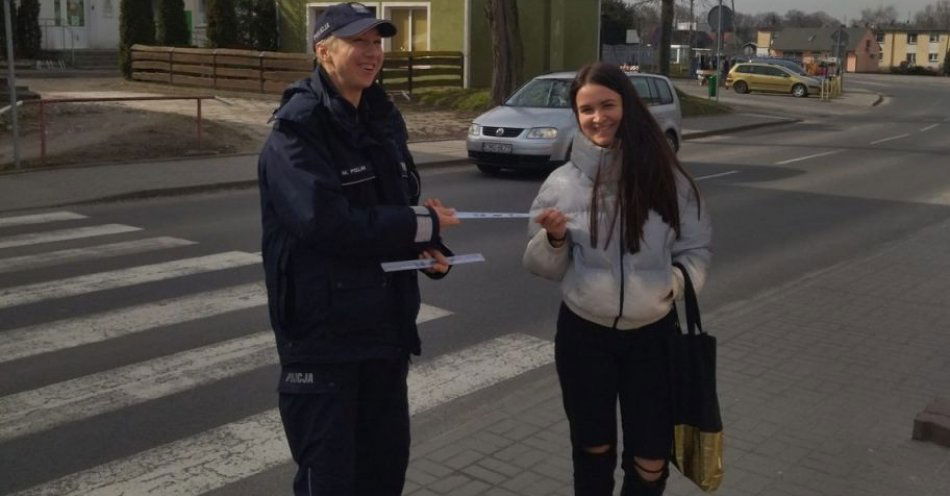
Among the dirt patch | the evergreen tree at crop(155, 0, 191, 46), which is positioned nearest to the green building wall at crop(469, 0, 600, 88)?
the dirt patch

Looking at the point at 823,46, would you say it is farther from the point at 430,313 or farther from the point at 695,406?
the point at 695,406

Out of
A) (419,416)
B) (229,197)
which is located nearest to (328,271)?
(419,416)

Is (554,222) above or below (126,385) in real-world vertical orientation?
above

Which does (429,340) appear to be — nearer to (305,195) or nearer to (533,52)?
(305,195)

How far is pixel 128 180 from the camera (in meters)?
A: 14.6

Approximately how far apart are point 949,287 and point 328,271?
23.9ft

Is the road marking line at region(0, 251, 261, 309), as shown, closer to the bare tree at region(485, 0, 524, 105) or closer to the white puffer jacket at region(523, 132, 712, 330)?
the white puffer jacket at region(523, 132, 712, 330)

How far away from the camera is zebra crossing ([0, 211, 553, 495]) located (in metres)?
4.68

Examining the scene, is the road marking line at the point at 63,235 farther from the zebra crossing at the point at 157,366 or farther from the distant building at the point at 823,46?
the distant building at the point at 823,46

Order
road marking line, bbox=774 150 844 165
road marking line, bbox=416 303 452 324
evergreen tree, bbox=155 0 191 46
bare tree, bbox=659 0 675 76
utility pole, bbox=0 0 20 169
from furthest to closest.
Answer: bare tree, bbox=659 0 675 76 → evergreen tree, bbox=155 0 191 46 → road marking line, bbox=774 150 844 165 → utility pole, bbox=0 0 20 169 → road marking line, bbox=416 303 452 324

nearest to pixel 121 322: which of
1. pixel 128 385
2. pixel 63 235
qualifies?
pixel 128 385

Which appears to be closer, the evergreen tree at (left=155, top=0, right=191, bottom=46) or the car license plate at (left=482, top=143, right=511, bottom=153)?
the car license plate at (left=482, top=143, right=511, bottom=153)

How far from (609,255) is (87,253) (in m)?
7.48

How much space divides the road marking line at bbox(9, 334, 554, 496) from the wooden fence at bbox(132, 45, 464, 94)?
936 inches
